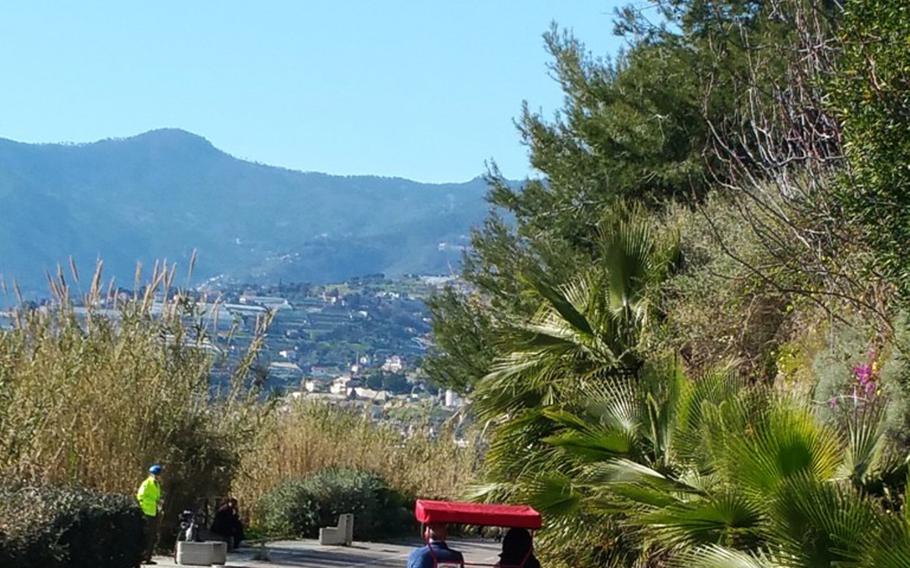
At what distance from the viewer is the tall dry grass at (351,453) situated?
105ft

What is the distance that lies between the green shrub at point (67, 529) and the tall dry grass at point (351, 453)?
11750mm

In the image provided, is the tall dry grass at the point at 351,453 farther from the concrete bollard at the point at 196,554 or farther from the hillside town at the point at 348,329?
the hillside town at the point at 348,329

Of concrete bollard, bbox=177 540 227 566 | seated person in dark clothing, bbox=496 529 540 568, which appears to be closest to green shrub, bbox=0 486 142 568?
concrete bollard, bbox=177 540 227 566

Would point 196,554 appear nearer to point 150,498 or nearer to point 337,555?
point 150,498

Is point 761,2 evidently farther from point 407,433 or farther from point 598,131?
point 407,433

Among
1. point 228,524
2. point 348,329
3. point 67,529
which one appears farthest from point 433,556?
point 348,329

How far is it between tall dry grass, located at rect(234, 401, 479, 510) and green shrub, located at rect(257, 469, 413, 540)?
0.72 meters

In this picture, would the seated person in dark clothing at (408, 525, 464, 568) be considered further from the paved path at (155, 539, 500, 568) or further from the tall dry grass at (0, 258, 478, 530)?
the paved path at (155, 539, 500, 568)

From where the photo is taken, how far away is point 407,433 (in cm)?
3688

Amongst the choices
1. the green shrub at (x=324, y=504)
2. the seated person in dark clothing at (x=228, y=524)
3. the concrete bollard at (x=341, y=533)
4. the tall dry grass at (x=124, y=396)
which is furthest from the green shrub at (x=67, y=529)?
the green shrub at (x=324, y=504)

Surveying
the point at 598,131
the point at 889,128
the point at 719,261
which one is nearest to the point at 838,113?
the point at 889,128

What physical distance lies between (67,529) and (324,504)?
51.8 feet

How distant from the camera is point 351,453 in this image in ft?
111

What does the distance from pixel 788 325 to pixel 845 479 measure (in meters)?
9.18
